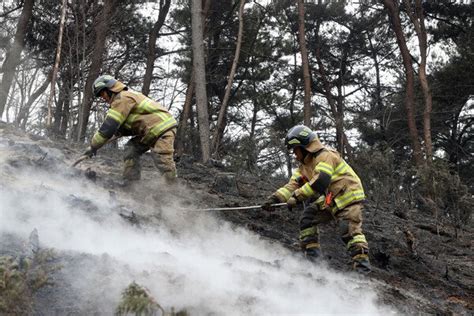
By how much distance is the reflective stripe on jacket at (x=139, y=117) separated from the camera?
7.11 meters

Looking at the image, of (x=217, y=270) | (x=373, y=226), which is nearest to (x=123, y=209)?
(x=217, y=270)

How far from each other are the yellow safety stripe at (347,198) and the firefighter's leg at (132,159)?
2.93 metres

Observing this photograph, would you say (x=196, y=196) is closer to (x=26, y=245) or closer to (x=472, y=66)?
(x=26, y=245)

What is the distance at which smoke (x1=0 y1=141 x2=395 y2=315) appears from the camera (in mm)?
4102

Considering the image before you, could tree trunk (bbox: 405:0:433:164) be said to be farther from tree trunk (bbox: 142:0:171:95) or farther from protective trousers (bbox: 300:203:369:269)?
protective trousers (bbox: 300:203:369:269)

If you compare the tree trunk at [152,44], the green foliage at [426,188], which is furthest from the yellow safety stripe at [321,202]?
the tree trunk at [152,44]

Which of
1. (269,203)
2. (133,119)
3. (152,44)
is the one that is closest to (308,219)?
(269,203)

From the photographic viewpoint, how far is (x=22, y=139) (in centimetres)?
945

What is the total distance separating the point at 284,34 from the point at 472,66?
6.32m

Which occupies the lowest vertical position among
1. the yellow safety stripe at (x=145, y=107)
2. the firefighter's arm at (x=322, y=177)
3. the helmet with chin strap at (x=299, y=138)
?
the firefighter's arm at (x=322, y=177)

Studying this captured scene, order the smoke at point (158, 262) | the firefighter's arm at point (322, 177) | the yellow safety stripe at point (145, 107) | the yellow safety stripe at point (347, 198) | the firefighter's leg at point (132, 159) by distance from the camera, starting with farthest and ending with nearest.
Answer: the firefighter's leg at point (132, 159) < the yellow safety stripe at point (145, 107) < the yellow safety stripe at point (347, 198) < the firefighter's arm at point (322, 177) < the smoke at point (158, 262)

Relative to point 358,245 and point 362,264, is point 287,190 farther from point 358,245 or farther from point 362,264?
point 362,264

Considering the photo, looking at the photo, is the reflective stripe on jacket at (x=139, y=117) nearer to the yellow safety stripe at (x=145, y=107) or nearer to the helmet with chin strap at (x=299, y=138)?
the yellow safety stripe at (x=145, y=107)

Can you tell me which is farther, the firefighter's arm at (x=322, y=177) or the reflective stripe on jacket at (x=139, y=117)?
the reflective stripe on jacket at (x=139, y=117)
